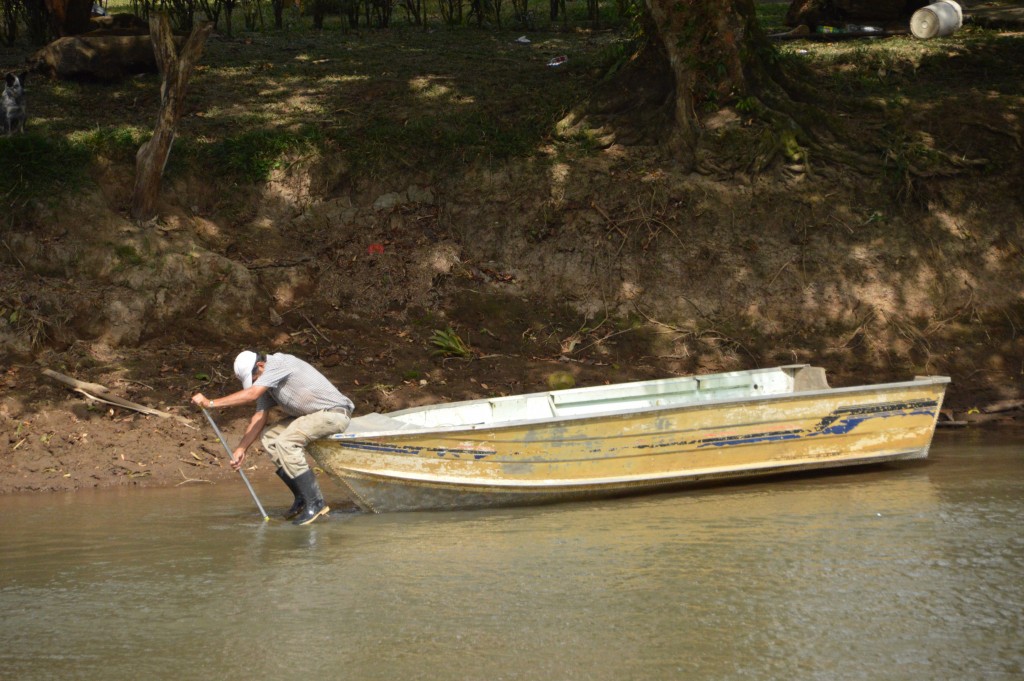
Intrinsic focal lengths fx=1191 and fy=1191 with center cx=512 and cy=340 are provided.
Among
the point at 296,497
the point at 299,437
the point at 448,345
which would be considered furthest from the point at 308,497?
the point at 448,345

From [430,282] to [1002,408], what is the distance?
6.36 m

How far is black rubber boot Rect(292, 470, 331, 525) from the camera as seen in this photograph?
891 cm

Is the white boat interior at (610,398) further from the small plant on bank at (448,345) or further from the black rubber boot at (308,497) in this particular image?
the small plant on bank at (448,345)

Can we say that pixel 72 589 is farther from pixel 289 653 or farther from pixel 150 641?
pixel 289 653

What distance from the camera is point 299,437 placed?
873 centimetres

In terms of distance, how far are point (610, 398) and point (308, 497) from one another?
313 cm

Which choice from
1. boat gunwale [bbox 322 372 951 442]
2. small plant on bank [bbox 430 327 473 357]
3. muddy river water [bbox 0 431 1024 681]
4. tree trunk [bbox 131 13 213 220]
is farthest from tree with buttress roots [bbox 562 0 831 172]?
muddy river water [bbox 0 431 1024 681]

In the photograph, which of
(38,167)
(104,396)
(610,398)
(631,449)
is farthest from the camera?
(38,167)

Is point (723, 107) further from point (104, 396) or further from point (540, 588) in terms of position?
point (540, 588)

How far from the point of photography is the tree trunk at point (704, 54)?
48.5ft

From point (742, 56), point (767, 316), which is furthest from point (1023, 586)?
point (742, 56)

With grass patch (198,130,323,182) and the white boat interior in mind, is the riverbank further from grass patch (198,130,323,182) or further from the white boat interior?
the white boat interior

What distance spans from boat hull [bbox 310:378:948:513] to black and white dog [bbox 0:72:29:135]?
758 centimetres

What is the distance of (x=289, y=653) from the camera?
6145mm
